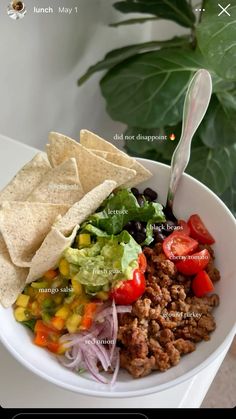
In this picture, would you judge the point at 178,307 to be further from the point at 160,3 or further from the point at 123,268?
the point at 160,3

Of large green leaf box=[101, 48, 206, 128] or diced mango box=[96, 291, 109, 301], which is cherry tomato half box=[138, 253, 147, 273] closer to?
diced mango box=[96, 291, 109, 301]

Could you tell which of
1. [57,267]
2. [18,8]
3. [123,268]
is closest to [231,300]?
[123,268]

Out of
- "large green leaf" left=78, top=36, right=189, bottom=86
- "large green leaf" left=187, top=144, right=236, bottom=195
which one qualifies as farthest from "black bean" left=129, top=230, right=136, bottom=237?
"large green leaf" left=78, top=36, right=189, bottom=86

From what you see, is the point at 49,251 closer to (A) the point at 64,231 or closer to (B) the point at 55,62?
(A) the point at 64,231

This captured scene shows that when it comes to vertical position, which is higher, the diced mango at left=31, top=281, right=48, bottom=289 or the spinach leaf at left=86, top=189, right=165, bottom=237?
the spinach leaf at left=86, top=189, right=165, bottom=237

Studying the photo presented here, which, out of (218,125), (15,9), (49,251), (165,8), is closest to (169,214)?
(49,251)

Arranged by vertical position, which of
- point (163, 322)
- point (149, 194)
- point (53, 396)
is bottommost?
point (53, 396)
